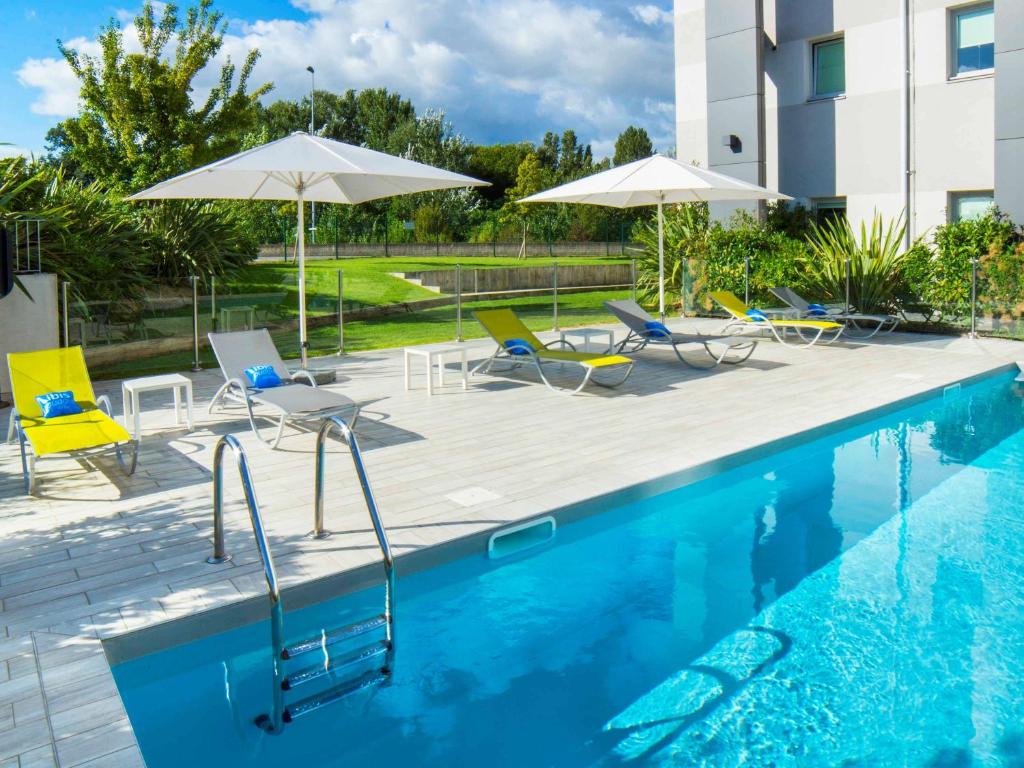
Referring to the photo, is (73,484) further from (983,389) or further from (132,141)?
(132,141)

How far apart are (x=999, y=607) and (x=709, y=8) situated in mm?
17153

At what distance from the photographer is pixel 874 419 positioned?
914 centimetres

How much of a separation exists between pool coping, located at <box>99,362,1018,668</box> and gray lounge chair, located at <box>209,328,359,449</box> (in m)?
2.33

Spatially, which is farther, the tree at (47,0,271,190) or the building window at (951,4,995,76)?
the tree at (47,0,271,190)

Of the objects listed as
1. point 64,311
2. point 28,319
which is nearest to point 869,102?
point 64,311

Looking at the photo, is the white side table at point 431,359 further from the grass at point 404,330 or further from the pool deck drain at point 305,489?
the grass at point 404,330

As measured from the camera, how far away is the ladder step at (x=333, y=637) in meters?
4.20

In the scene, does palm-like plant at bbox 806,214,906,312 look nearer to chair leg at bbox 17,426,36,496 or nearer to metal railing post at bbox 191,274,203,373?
metal railing post at bbox 191,274,203,373

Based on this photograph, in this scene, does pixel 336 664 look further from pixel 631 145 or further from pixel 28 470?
pixel 631 145

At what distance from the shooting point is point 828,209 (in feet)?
61.7

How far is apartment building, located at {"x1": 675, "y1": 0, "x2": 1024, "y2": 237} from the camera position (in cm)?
Answer: 1570

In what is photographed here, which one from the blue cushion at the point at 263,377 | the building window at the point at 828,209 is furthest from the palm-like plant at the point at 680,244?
the blue cushion at the point at 263,377

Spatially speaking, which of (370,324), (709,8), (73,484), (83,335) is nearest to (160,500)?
(73,484)

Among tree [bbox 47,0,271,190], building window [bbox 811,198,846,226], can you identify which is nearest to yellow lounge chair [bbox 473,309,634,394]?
building window [bbox 811,198,846,226]
